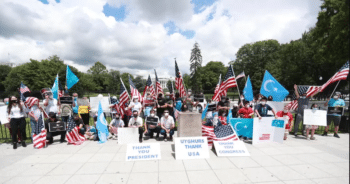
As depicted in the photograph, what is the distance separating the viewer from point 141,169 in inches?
188

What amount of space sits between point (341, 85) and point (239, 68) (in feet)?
66.5

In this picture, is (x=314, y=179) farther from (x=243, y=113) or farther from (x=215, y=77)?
(x=215, y=77)

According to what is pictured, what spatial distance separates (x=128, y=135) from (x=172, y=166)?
113 inches

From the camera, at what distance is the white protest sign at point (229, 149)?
5695 millimetres

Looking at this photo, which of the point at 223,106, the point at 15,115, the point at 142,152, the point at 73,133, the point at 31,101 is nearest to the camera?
the point at 142,152

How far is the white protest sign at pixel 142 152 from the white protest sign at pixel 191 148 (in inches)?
28.4

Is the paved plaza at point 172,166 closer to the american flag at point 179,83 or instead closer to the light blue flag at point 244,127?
the light blue flag at point 244,127

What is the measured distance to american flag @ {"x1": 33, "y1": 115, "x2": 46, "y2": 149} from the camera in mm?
6629

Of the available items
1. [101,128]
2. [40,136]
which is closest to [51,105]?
[40,136]

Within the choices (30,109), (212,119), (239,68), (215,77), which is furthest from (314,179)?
(215,77)

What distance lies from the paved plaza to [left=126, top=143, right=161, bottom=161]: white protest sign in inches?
8.7

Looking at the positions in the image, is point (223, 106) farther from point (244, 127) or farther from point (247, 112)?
point (244, 127)

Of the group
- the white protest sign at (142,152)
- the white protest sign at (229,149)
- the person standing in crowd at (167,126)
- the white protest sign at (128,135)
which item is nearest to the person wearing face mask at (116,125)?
the white protest sign at (128,135)

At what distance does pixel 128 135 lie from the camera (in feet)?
23.1
